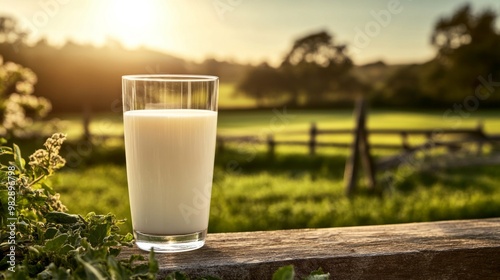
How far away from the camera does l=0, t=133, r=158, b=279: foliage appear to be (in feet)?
3.79

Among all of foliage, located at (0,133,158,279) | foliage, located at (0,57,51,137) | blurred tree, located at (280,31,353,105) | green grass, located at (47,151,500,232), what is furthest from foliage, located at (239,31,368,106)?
foliage, located at (0,133,158,279)

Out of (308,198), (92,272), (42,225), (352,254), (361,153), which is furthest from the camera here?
(361,153)

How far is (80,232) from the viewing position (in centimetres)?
125

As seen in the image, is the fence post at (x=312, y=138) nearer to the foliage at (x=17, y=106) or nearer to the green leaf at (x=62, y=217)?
the foliage at (x=17, y=106)

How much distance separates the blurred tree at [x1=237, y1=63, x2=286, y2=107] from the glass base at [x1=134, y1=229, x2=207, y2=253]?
20.5m

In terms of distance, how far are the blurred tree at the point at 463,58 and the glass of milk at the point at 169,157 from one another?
87.4 ft

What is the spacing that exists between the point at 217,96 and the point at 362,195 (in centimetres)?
860

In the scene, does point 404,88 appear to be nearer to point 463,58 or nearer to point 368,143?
point 463,58

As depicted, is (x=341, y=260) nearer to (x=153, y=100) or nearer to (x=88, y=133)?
(x=153, y=100)

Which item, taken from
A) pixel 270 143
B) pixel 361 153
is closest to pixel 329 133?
pixel 270 143

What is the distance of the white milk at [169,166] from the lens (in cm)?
153

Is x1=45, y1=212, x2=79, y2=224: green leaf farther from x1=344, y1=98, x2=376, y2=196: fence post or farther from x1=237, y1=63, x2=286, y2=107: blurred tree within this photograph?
x1=237, y1=63, x2=286, y2=107: blurred tree

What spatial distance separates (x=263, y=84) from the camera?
22.5m

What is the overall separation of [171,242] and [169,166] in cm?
18
